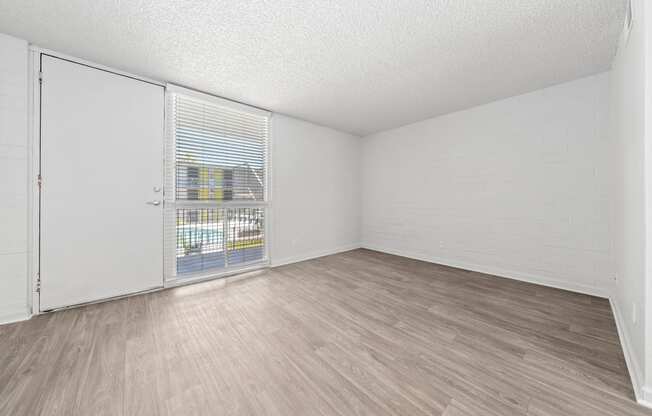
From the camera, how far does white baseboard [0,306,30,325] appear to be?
197cm

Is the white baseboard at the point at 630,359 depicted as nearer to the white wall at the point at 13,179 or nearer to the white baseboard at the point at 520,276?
the white baseboard at the point at 520,276

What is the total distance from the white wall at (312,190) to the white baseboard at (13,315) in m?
2.53

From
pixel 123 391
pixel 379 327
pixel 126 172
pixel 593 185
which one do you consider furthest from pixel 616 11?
pixel 126 172

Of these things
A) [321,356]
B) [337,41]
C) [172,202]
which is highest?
[337,41]

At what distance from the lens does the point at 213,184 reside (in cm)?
323

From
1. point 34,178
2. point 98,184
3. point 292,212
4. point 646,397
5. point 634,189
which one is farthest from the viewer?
point 292,212

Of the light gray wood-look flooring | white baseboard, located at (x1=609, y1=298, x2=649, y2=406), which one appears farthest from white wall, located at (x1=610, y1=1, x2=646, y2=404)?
the light gray wood-look flooring

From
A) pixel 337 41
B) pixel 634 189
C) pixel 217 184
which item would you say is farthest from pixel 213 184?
pixel 634 189

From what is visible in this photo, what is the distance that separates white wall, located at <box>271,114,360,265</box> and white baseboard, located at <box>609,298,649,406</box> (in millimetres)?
3637

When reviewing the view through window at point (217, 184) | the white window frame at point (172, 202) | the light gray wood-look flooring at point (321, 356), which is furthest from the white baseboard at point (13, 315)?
the view through window at point (217, 184)

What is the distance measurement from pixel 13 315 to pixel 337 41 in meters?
3.80

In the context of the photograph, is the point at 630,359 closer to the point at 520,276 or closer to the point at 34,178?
the point at 520,276

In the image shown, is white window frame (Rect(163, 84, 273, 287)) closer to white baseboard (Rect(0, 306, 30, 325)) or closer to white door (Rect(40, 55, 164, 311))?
white door (Rect(40, 55, 164, 311))

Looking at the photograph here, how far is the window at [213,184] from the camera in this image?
9.64ft
